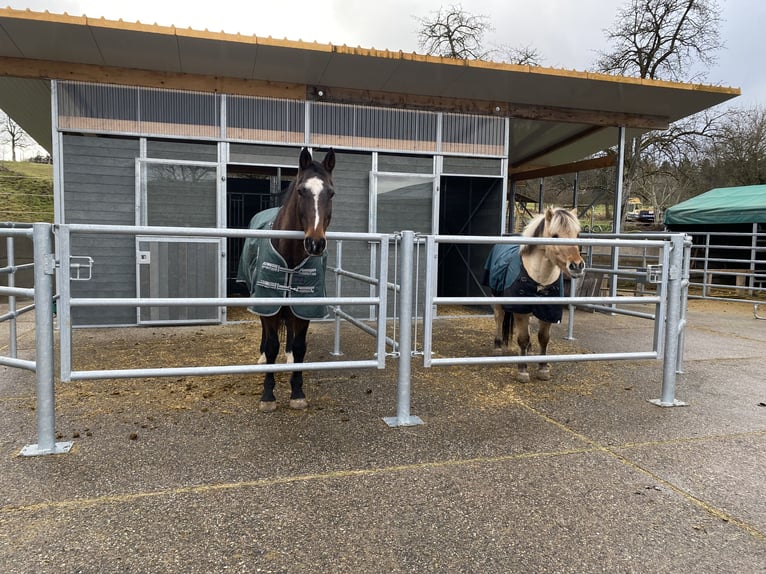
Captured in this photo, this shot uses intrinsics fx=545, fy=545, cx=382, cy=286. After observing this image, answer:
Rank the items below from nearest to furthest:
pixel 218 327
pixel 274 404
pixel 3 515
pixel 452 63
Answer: pixel 3 515, pixel 274 404, pixel 452 63, pixel 218 327

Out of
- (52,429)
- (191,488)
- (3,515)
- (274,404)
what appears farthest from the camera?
(274,404)

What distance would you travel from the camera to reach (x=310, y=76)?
275 inches

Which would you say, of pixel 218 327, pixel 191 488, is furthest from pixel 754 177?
pixel 191 488

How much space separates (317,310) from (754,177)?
19709 mm

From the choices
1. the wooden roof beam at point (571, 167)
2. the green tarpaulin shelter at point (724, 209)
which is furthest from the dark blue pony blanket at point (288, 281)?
the green tarpaulin shelter at point (724, 209)

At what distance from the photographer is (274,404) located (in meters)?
3.71

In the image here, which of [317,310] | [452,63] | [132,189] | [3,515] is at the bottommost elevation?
[3,515]

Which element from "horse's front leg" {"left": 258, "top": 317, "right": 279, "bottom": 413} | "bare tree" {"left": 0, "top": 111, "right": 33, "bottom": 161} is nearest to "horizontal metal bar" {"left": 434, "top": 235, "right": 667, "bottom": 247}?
"horse's front leg" {"left": 258, "top": 317, "right": 279, "bottom": 413}

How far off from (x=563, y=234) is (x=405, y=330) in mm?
1795

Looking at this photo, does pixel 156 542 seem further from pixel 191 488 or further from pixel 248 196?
pixel 248 196

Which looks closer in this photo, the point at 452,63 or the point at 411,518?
the point at 411,518

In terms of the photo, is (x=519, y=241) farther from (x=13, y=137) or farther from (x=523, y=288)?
(x=13, y=137)

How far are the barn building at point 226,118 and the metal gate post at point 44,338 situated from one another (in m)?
3.89

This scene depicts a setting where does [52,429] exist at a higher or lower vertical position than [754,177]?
lower
